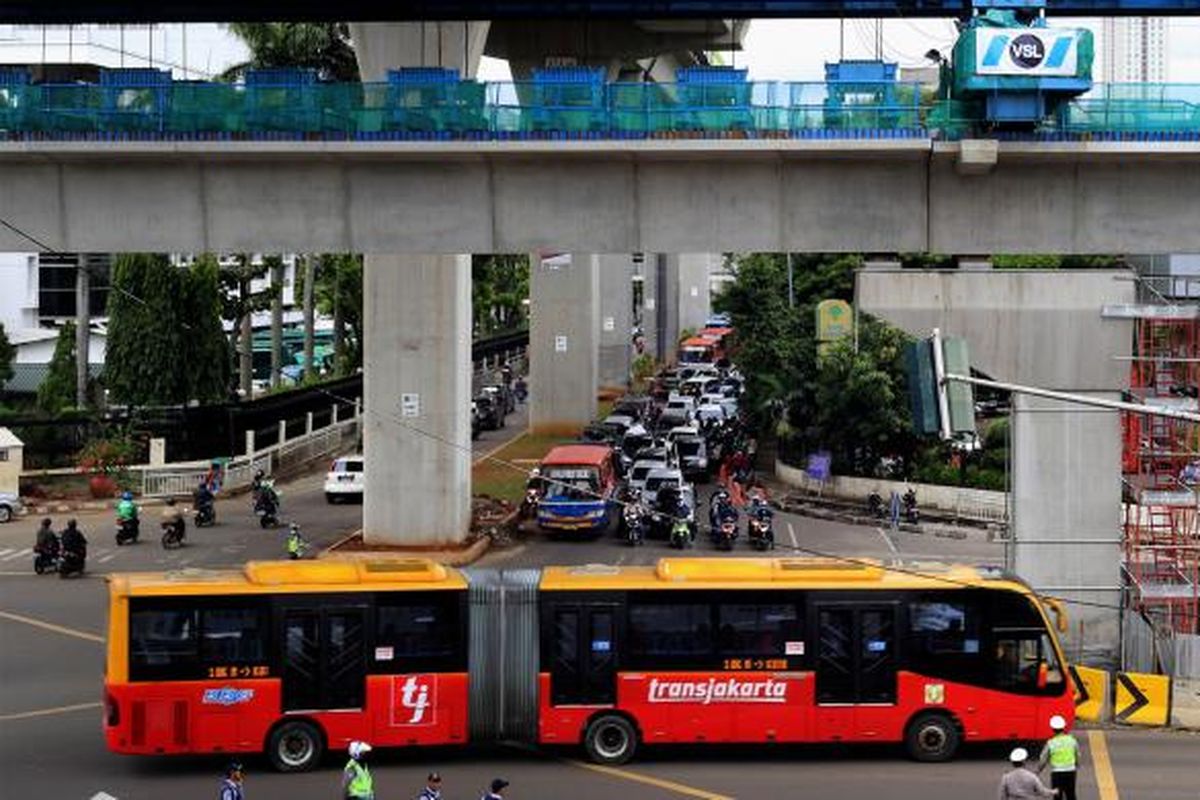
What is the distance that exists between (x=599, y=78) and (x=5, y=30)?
72.9 meters

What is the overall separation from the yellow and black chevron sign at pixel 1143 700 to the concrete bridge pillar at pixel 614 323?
58.2m

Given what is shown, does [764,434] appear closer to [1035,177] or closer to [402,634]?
[1035,177]

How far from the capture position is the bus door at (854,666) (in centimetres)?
2248

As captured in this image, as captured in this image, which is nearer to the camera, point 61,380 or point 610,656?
point 610,656

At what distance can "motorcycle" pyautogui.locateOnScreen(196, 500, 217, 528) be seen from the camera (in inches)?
1780

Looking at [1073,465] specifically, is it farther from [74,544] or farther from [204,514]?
[204,514]

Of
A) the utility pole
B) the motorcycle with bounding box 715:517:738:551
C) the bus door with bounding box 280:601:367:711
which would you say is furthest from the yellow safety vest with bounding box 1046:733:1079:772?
the utility pole

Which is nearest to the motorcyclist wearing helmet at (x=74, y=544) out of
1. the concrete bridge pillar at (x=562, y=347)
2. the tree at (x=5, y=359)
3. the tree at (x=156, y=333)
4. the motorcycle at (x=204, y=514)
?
the motorcycle at (x=204, y=514)

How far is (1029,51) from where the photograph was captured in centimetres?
2725

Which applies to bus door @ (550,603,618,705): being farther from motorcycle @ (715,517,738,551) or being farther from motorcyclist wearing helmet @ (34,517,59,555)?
motorcycle @ (715,517,738,551)

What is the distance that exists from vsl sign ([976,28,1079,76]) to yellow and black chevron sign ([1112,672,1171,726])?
30.8 ft

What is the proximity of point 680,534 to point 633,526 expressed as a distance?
120cm

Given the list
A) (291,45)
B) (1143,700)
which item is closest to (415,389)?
(1143,700)

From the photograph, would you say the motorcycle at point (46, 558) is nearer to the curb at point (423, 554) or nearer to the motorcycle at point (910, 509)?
the curb at point (423, 554)
